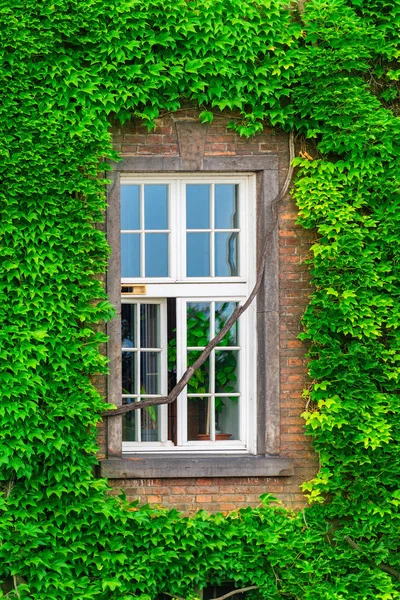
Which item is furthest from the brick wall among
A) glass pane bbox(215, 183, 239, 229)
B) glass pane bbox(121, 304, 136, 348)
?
glass pane bbox(121, 304, 136, 348)

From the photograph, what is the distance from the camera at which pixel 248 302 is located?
7449 millimetres

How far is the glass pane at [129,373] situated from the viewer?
7625 mm

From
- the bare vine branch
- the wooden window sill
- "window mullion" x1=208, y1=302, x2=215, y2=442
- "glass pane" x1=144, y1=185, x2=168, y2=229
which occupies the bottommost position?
the bare vine branch

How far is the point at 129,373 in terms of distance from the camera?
25.0 feet

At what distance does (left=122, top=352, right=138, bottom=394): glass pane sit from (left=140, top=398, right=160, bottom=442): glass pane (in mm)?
188

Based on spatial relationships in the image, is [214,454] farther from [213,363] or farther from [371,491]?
[371,491]

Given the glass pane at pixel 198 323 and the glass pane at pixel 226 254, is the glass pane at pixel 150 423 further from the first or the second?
A: the glass pane at pixel 226 254

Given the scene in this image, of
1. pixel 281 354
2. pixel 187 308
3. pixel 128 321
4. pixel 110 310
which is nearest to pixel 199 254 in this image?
pixel 187 308

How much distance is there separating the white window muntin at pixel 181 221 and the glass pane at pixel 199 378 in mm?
614

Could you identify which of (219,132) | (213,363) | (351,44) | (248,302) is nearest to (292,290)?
(248,302)

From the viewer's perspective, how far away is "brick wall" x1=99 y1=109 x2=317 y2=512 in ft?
24.1

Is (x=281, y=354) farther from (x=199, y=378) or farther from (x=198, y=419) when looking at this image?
(x=198, y=419)

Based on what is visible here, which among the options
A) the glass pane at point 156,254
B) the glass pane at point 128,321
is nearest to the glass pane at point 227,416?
the glass pane at point 128,321

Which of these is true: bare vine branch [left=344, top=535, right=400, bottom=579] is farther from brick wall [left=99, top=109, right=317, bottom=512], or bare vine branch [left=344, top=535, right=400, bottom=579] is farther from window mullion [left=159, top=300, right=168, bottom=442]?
window mullion [left=159, top=300, right=168, bottom=442]
